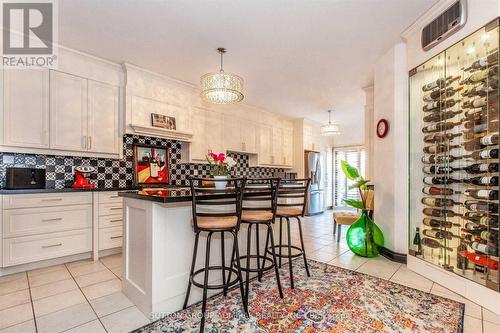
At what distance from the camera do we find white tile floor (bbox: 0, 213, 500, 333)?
1754mm

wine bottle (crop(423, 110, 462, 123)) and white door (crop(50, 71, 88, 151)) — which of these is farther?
white door (crop(50, 71, 88, 151))

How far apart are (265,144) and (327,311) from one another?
4412 mm

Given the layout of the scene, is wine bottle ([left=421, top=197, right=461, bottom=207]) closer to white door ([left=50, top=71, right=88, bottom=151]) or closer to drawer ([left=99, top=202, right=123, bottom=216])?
drawer ([left=99, top=202, right=123, bottom=216])

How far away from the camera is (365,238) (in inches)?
129

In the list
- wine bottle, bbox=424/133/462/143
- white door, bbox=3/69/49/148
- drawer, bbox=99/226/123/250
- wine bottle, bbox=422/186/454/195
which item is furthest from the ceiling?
drawer, bbox=99/226/123/250

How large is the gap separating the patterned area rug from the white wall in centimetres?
91

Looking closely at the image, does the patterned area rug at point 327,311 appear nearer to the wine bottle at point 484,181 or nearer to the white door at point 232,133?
the wine bottle at point 484,181

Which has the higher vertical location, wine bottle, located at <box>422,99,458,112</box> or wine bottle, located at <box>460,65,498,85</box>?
wine bottle, located at <box>460,65,498,85</box>

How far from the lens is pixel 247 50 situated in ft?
10.4

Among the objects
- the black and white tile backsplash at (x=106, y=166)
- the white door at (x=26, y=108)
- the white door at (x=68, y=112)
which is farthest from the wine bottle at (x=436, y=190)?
the white door at (x=26, y=108)

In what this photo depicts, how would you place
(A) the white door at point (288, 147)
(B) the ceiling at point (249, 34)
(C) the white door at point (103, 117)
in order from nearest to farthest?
(B) the ceiling at point (249, 34)
(C) the white door at point (103, 117)
(A) the white door at point (288, 147)

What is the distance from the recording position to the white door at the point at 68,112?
3.03 m

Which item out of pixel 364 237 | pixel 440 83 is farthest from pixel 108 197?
pixel 440 83

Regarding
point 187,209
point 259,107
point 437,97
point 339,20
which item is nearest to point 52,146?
point 187,209
